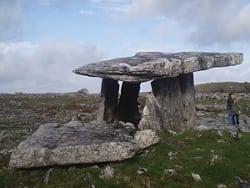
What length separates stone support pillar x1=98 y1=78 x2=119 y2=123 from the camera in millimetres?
23750

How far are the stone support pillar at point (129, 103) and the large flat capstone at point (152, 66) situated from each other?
3065mm

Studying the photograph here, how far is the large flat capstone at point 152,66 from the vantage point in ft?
67.2

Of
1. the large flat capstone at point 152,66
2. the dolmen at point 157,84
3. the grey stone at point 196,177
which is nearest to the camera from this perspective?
the grey stone at point 196,177

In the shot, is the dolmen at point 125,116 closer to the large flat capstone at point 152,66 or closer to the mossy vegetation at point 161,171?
the large flat capstone at point 152,66

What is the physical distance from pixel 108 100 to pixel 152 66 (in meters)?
4.29

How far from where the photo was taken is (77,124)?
20.6 m

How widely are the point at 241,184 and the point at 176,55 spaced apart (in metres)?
9.93

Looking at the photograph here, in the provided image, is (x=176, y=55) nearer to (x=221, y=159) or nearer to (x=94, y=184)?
(x=221, y=159)

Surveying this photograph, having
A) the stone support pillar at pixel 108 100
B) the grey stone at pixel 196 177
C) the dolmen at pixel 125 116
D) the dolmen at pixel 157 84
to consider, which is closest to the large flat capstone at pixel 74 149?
the dolmen at pixel 125 116

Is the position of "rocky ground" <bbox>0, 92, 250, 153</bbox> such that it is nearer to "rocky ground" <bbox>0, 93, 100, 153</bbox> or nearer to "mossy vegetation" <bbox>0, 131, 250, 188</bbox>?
"rocky ground" <bbox>0, 93, 100, 153</bbox>

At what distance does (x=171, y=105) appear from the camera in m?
23.2

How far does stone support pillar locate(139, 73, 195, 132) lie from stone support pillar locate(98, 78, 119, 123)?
241 cm

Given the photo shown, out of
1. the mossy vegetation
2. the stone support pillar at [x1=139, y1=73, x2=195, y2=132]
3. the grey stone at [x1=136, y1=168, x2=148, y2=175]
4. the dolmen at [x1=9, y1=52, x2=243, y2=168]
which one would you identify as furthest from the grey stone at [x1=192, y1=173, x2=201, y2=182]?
the stone support pillar at [x1=139, y1=73, x2=195, y2=132]

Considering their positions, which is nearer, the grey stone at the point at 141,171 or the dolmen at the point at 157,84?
the grey stone at the point at 141,171
